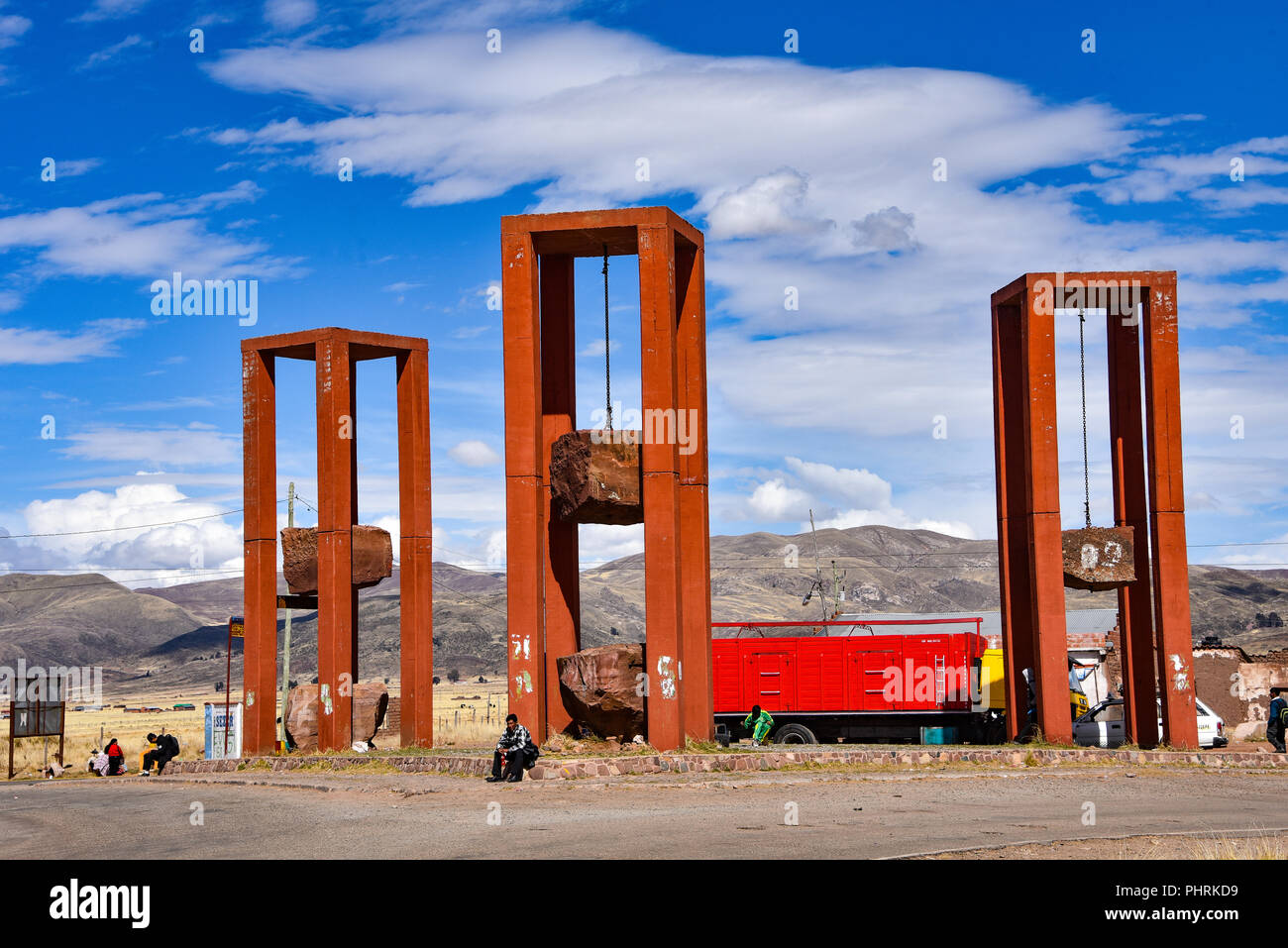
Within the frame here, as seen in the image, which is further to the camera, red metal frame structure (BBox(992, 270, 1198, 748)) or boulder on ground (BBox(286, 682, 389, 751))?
boulder on ground (BBox(286, 682, 389, 751))

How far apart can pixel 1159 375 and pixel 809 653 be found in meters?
11.1

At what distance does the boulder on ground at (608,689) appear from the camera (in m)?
23.1

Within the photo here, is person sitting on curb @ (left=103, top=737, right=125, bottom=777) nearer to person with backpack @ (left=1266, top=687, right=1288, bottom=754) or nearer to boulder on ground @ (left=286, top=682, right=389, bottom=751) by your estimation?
boulder on ground @ (left=286, top=682, right=389, bottom=751)

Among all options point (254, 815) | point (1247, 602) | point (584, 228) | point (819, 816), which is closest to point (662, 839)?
point (819, 816)

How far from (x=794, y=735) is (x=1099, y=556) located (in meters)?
9.16

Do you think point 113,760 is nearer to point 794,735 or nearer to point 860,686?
point 794,735

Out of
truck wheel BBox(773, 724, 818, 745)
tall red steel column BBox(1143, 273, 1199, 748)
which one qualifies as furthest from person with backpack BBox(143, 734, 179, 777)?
tall red steel column BBox(1143, 273, 1199, 748)

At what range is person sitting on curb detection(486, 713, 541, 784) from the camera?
67.4ft

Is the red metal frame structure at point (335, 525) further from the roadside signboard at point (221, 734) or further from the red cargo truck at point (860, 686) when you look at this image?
the red cargo truck at point (860, 686)

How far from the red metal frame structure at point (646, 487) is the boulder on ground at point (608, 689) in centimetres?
49

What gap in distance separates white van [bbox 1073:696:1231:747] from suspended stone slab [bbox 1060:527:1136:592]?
4.77 m
